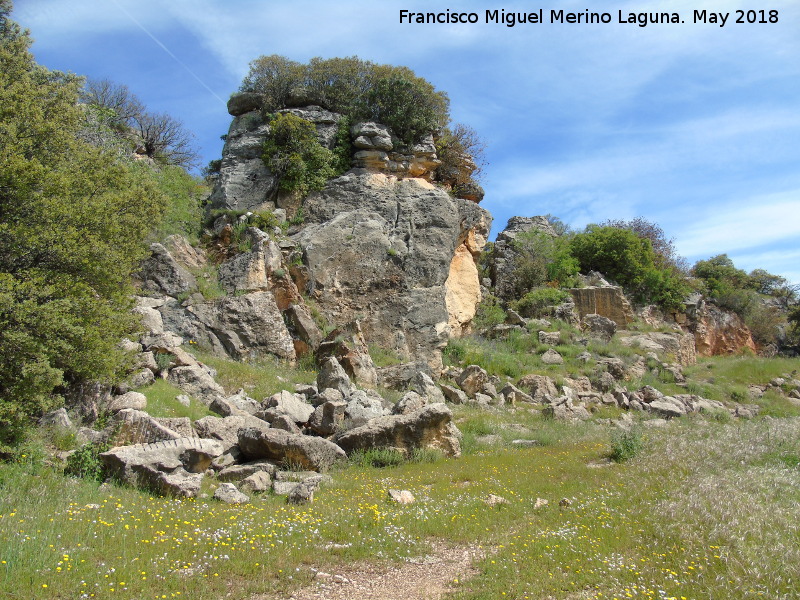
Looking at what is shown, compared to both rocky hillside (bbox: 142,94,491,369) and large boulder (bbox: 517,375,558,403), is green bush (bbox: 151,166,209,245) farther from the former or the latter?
large boulder (bbox: 517,375,558,403)

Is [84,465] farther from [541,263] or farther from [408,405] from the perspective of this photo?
[541,263]

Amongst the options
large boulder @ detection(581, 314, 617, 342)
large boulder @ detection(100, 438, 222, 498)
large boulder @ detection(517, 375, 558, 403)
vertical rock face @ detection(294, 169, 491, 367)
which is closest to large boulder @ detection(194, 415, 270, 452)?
large boulder @ detection(100, 438, 222, 498)

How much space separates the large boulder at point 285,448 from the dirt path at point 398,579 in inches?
167

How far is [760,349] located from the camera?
125 feet

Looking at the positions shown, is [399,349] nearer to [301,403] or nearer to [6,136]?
[301,403]

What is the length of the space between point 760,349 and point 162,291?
3767 cm

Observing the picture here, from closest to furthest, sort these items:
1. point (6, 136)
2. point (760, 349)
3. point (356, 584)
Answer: point (356, 584) < point (6, 136) < point (760, 349)

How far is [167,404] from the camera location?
11.5 m

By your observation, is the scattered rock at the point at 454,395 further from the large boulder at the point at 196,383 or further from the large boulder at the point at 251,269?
the large boulder at the point at 196,383

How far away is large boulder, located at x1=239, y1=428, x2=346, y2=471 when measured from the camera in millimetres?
10109

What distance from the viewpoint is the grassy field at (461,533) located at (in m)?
5.09

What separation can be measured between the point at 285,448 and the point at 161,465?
2.35 metres

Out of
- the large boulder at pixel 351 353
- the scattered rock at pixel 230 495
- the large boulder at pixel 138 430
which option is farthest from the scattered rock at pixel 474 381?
the scattered rock at pixel 230 495

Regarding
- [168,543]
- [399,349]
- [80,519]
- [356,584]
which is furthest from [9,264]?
[399,349]
